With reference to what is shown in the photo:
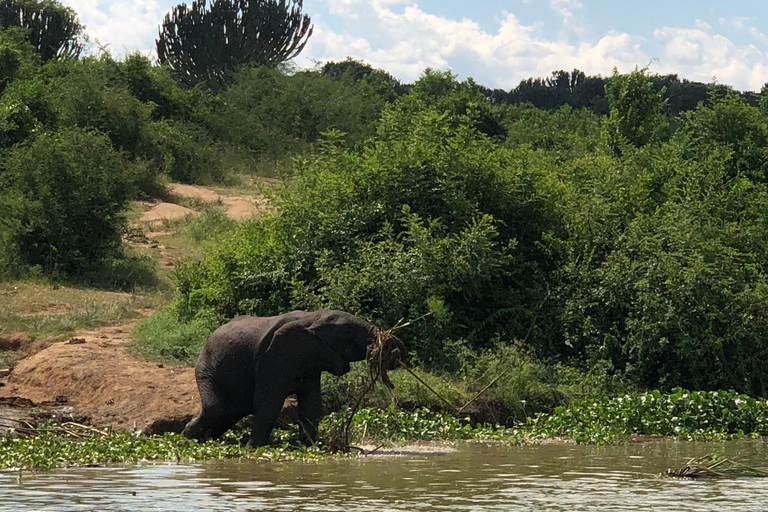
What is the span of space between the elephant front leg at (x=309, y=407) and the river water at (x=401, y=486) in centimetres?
54

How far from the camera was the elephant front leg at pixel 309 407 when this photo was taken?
30.7 ft

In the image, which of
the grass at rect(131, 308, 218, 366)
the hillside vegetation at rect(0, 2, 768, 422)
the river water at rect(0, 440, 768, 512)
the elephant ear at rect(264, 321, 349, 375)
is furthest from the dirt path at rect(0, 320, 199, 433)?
the river water at rect(0, 440, 768, 512)

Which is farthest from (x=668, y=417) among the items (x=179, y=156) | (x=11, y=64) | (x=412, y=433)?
(x=11, y=64)

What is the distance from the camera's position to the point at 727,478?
8.16m

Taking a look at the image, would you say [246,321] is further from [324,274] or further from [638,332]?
[638,332]

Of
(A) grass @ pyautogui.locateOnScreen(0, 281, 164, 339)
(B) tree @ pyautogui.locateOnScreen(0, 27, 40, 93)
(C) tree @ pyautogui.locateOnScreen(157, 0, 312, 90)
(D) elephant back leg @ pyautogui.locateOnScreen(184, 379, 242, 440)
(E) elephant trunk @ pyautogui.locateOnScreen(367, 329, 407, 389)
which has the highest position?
(C) tree @ pyautogui.locateOnScreen(157, 0, 312, 90)

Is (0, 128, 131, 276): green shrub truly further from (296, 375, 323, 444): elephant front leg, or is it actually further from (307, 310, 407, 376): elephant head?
(307, 310, 407, 376): elephant head

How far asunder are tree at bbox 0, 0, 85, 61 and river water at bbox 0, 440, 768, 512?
124 feet

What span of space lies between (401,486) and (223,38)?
3993 centimetres

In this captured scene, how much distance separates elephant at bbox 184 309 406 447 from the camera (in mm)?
9086

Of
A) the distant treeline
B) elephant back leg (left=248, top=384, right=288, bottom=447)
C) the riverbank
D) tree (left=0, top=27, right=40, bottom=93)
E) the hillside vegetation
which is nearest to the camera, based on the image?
the riverbank

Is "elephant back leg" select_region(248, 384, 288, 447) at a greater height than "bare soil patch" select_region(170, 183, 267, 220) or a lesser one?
lesser

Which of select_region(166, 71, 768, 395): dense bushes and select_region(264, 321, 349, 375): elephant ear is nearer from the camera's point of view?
select_region(264, 321, 349, 375): elephant ear

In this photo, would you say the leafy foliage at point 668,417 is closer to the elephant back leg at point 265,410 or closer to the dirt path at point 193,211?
the elephant back leg at point 265,410
